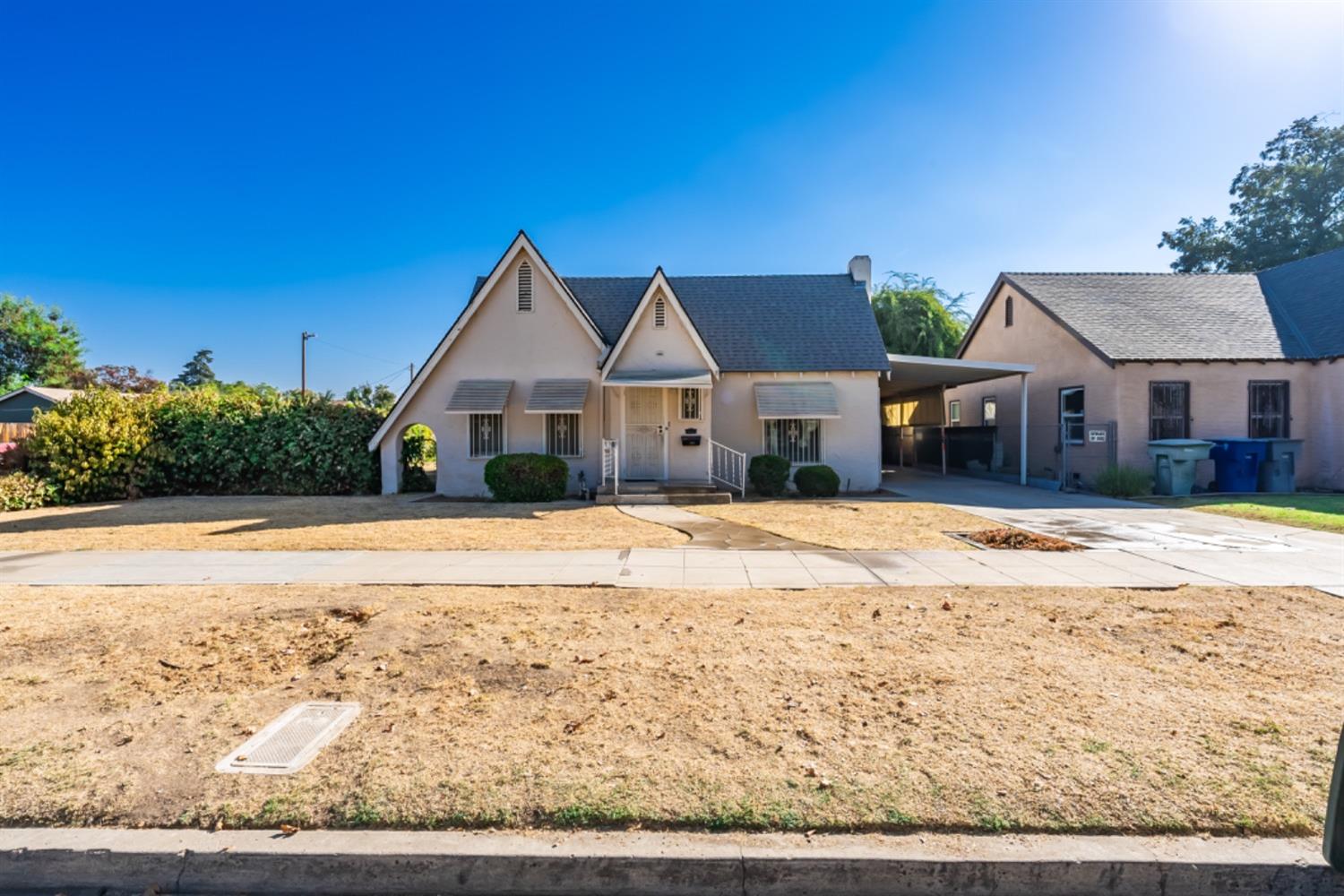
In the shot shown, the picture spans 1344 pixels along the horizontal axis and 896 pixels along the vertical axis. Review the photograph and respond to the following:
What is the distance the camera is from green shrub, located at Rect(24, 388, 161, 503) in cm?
1494

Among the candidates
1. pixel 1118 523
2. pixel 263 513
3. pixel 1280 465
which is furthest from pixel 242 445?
pixel 1280 465

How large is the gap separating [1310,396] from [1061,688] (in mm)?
20688

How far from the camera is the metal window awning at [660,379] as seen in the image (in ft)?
50.7

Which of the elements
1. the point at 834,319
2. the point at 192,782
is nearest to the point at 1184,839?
the point at 192,782

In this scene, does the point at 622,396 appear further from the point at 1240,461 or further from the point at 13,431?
the point at 13,431

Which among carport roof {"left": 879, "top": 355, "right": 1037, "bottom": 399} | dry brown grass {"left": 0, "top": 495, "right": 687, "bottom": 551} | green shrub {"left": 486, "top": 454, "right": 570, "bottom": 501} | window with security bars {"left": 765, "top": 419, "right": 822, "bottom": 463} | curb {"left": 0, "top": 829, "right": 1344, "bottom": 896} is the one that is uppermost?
carport roof {"left": 879, "top": 355, "right": 1037, "bottom": 399}

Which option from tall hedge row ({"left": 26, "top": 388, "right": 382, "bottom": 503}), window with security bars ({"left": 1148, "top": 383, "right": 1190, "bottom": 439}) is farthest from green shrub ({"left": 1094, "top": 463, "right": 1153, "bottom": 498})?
tall hedge row ({"left": 26, "top": 388, "right": 382, "bottom": 503})

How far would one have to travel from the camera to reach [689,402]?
17094mm

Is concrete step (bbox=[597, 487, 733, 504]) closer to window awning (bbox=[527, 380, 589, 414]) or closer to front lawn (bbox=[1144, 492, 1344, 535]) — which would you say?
window awning (bbox=[527, 380, 589, 414])

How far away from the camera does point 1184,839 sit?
2.61 m

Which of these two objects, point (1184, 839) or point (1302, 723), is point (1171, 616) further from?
point (1184, 839)

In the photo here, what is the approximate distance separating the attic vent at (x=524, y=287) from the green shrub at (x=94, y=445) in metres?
10.3

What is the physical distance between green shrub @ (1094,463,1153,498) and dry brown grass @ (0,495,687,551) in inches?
492

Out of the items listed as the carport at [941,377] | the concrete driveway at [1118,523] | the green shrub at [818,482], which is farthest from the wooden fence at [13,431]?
the concrete driveway at [1118,523]
